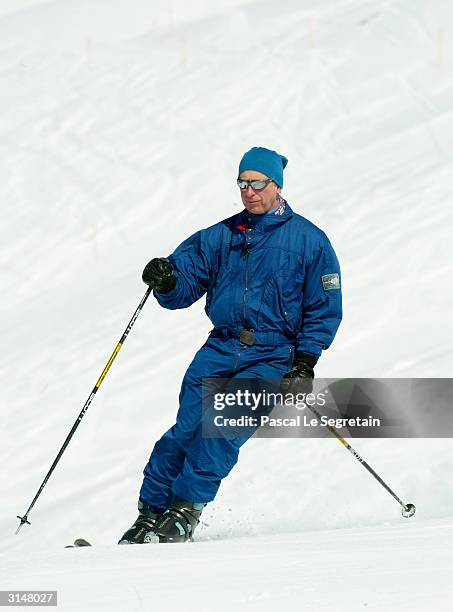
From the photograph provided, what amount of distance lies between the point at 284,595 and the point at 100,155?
1314cm

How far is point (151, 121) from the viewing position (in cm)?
1648

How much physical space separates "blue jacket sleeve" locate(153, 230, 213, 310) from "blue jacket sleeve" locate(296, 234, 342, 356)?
562mm

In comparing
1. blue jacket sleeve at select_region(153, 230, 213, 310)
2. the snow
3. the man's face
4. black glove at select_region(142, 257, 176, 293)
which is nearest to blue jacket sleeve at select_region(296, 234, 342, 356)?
the man's face

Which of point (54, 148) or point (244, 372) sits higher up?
point (54, 148)

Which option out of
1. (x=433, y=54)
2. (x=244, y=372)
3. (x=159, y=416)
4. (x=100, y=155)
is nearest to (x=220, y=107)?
(x=100, y=155)

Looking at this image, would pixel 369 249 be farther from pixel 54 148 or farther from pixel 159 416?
pixel 54 148

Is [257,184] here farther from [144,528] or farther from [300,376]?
[144,528]

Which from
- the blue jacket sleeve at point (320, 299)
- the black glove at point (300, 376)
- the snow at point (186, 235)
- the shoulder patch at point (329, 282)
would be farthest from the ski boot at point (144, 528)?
the shoulder patch at point (329, 282)

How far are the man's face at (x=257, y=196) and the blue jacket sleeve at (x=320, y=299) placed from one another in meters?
0.34

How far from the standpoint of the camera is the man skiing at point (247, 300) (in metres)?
5.10

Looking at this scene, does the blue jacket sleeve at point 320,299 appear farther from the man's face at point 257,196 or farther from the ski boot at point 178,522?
the ski boot at point 178,522

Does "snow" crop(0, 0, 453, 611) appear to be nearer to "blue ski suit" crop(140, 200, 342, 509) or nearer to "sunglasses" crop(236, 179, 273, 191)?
"blue ski suit" crop(140, 200, 342, 509)

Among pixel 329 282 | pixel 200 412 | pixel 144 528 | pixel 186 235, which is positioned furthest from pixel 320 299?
pixel 186 235

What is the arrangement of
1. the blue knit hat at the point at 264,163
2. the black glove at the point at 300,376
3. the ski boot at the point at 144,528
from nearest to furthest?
1. the black glove at the point at 300,376
2. the blue knit hat at the point at 264,163
3. the ski boot at the point at 144,528
